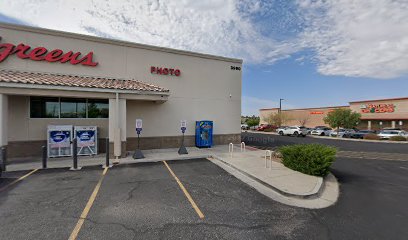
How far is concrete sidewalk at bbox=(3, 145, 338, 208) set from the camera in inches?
229

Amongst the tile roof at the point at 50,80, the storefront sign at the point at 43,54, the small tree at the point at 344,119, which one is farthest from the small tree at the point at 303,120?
the storefront sign at the point at 43,54

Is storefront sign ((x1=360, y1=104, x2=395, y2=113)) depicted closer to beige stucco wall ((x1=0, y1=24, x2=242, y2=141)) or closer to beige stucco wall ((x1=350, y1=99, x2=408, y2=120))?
beige stucco wall ((x1=350, y1=99, x2=408, y2=120))

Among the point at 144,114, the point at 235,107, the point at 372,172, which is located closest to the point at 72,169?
the point at 144,114

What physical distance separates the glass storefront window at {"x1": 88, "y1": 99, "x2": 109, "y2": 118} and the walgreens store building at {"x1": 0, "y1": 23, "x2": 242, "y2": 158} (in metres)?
0.05

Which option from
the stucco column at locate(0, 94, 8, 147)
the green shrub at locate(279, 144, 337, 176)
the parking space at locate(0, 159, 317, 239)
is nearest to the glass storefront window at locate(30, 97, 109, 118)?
the stucco column at locate(0, 94, 8, 147)

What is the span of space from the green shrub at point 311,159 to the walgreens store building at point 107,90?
7486 millimetres

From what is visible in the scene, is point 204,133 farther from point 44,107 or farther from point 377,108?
point 377,108

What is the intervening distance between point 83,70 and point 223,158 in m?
9.88

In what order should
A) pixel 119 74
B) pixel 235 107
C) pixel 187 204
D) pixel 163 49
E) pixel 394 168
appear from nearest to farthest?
pixel 187 204, pixel 394 168, pixel 119 74, pixel 163 49, pixel 235 107

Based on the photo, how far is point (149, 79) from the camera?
1369cm

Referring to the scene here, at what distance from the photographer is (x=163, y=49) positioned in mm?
14070

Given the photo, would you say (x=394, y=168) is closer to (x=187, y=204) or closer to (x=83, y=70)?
(x=187, y=204)

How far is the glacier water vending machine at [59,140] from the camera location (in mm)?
10366

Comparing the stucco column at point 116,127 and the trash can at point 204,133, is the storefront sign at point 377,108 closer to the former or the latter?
the trash can at point 204,133
